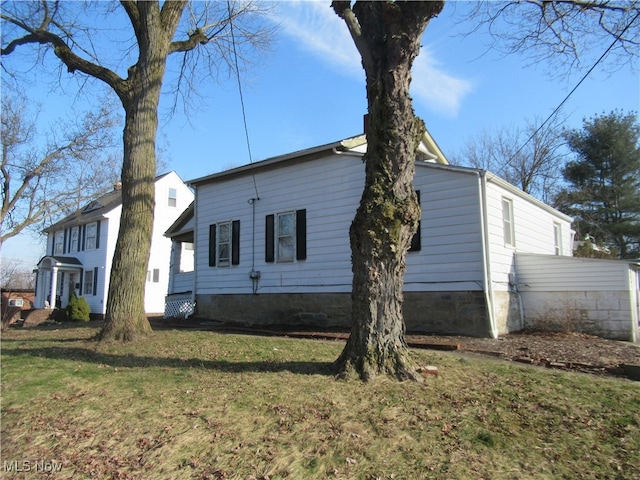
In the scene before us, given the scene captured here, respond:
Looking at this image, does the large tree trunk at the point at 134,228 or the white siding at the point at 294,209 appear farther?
the white siding at the point at 294,209

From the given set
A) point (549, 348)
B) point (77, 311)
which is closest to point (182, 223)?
point (77, 311)

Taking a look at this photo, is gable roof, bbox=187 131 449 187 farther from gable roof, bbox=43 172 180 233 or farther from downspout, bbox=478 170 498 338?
gable roof, bbox=43 172 180 233

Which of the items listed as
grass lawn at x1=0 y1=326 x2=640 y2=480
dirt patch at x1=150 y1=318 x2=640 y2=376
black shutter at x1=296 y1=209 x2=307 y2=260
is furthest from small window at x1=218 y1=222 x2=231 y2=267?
grass lawn at x1=0 y1=326 x2=640 y2=480

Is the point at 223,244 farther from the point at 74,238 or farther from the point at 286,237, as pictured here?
the point at 74,238

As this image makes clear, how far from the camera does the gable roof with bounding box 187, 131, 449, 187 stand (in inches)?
499

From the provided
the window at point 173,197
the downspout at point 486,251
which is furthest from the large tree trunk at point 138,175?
the window at point 173,197

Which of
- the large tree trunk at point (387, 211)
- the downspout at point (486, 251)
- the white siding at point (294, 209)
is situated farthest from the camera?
the white siding at point (294, 209)

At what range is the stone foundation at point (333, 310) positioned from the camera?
10211 millimetres

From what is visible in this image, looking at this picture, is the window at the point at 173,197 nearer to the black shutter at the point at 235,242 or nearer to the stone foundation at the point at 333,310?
the stone foundation at the point at 333,310

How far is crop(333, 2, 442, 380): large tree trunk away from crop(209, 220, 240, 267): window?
1002cm

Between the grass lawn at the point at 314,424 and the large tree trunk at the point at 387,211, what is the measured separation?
410mm

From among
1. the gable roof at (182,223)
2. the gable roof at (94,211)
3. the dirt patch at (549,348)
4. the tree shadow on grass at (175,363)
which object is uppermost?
the gable roof at (94,211)

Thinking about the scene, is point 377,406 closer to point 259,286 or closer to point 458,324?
point 458,324

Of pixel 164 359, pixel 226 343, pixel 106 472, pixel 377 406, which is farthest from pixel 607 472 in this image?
pixel 226 343
